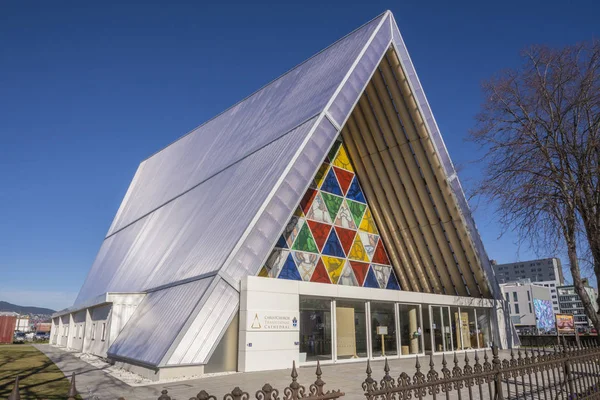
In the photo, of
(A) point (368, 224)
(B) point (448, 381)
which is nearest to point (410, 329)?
(A) point (368, 224)

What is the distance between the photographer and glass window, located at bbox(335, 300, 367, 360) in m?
16.5

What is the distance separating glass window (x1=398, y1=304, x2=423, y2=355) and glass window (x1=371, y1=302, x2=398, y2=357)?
580 millimetres

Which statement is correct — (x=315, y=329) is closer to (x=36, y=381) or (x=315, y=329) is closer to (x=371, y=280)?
(x=371, y=280)

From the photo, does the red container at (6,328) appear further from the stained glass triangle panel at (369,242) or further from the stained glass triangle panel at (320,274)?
the stained glass triangle panel at (369,242)

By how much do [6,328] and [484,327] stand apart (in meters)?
39.0

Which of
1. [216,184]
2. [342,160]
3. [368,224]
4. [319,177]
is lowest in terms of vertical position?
[368,224]

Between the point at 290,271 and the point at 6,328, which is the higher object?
the point at 290,271

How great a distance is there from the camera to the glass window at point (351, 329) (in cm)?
1652

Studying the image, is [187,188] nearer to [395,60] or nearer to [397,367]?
[395,60]

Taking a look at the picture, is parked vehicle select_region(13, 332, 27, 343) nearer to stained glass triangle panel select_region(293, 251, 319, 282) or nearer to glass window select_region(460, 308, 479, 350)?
stained glass triangle panel select_region(293, 251, 319, 282)

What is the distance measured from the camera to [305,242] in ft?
61.9

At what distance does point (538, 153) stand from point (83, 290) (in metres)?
30.4

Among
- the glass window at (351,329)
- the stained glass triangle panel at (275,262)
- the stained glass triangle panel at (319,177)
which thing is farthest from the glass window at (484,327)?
the stained glass triangle panel at (275,262)

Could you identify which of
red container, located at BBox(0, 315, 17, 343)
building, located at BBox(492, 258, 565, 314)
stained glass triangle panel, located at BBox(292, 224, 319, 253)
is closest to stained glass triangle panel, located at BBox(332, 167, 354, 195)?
stained glass triangle panel, located at BBox(292, 224, 319, 253)
